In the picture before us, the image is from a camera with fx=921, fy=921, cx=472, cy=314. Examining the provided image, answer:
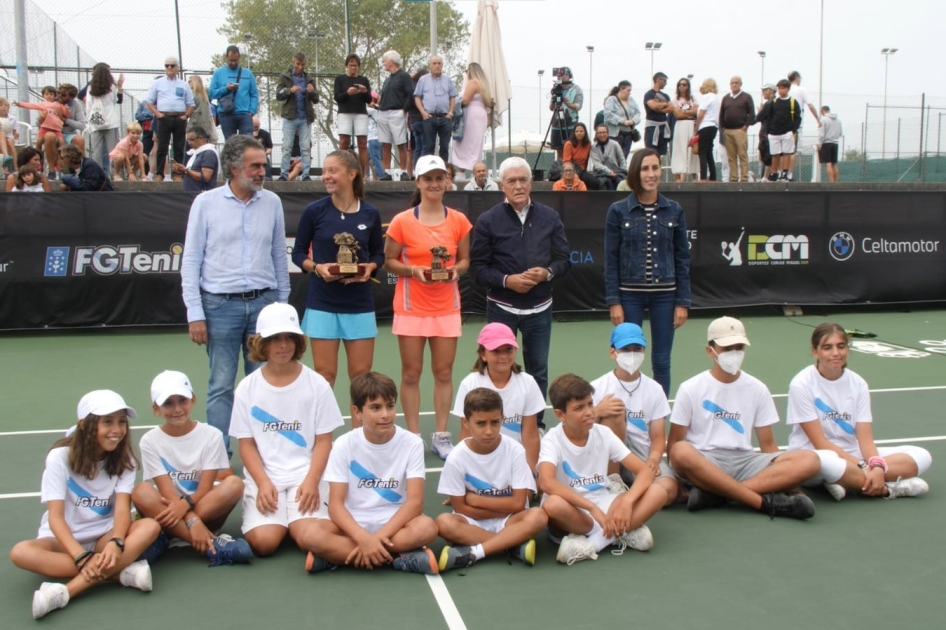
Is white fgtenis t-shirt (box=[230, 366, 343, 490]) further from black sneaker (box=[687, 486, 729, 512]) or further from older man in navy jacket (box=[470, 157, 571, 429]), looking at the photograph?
black sneaker (box=[687, 486, 729, 512])

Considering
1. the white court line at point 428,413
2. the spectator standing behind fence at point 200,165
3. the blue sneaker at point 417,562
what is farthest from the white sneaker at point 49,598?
the spectator standing behind fence at point 200,165

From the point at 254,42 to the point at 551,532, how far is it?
1068 inches

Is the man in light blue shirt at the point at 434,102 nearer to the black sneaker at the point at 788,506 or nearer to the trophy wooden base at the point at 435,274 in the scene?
the trophy wooden base at the point at 435,274

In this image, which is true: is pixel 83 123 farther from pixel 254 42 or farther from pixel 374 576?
pixel 254 42

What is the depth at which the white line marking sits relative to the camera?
3.66 meters

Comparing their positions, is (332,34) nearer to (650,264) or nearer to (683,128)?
(683,128)

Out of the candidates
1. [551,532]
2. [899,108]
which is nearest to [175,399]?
[551,532]

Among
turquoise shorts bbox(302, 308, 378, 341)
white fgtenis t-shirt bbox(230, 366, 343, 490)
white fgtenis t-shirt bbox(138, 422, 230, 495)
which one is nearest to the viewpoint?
white fgtenis t-shirt bbox(138, 422, 230, 495)

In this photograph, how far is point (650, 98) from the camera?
14578 millimetres

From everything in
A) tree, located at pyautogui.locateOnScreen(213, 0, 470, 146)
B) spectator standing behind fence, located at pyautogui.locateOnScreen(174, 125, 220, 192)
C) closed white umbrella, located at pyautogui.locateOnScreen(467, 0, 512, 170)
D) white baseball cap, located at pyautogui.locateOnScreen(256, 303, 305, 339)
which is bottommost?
white baseball cap, located at pyautogui.locateOnScreen(256, 303, 305, 339)

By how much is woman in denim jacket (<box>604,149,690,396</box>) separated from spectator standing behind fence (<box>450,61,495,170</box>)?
770cm

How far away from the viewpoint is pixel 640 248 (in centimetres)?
614

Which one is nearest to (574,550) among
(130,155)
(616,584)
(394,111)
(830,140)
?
(616,584)

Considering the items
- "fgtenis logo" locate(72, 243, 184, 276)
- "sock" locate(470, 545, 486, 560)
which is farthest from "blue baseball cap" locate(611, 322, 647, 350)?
"fgtenis logo" locate(72, 243, 184, 276)
